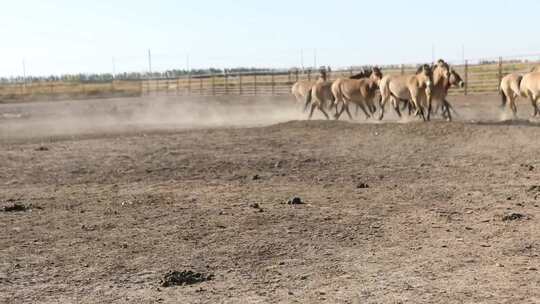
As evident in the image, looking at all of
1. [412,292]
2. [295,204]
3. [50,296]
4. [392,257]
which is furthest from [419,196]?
[50,296]

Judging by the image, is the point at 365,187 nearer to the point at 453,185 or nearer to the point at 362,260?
the point at 453,185

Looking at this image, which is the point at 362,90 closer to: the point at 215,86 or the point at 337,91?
the point at 337,91

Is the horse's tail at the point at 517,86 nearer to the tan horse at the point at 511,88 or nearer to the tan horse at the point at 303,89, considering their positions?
the tan horse at the point at 511,88

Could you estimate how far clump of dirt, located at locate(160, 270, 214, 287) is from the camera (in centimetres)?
652

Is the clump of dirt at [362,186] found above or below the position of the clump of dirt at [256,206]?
below

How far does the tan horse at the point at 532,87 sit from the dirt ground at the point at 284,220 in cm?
392

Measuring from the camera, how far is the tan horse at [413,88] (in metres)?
22.5

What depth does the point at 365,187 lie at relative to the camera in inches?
456

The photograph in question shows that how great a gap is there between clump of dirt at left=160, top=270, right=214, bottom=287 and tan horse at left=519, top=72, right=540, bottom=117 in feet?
56.6

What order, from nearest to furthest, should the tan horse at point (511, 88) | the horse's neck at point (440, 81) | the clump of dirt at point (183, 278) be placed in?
the clump of dirt at point (183, 278) < the horse's neck at point (440, 81) < the tan horse at point (511, 88)

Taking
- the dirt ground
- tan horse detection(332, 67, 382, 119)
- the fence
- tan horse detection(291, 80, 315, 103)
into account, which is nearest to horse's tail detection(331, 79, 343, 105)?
tan horse detection(332, 67, 382, 119)

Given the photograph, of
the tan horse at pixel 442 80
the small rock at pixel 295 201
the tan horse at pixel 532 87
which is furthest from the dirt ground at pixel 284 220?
the tan horse at pixel 442 80

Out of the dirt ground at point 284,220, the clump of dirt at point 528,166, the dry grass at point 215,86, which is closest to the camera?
the dirt ground at point 284,220

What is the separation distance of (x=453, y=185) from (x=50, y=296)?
23.1ft
